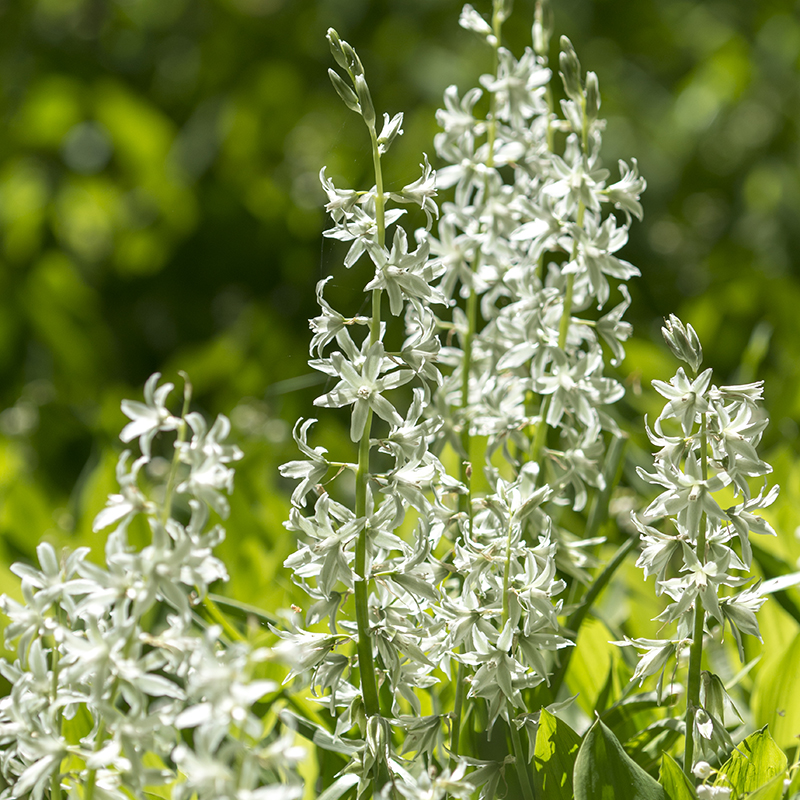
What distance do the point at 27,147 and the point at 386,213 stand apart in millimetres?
Result: 2335

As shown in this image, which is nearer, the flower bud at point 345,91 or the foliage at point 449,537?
the foliage at point 449,537

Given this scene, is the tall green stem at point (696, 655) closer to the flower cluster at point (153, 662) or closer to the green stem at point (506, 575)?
the green stem at point (506, 575)

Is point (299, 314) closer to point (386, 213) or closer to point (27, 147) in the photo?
point (27, 147)

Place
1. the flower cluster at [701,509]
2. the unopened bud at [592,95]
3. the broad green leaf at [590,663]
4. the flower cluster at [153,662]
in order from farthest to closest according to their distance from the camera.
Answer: the broad green leaf at [590,663], the unopened bud at [592,95], the flower cluster at [701,509], the flower cluster at [153,662]

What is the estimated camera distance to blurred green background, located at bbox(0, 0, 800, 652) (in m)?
2.12

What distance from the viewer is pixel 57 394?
7.86 feet

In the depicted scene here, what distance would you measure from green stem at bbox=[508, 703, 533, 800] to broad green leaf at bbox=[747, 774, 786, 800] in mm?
135

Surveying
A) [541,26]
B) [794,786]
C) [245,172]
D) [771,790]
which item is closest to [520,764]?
[771,790]

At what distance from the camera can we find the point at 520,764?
1.85 feet

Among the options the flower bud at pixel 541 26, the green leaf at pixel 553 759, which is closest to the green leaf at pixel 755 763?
the green leaf at pixel 553 759

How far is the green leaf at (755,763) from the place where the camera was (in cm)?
61

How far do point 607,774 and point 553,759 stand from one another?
0.05m

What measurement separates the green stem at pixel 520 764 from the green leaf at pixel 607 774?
3 cm

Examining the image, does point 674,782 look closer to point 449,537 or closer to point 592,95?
point 449,537
